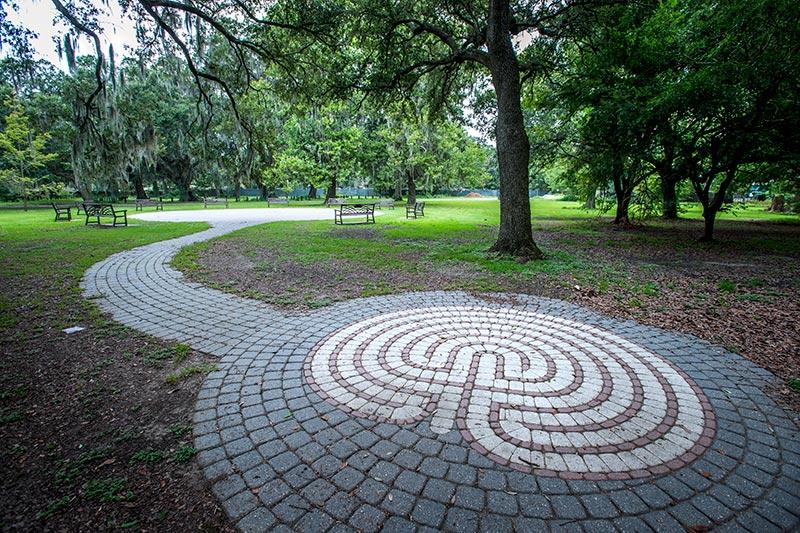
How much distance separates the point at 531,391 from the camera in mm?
3066

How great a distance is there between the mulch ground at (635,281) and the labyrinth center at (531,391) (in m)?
1.03

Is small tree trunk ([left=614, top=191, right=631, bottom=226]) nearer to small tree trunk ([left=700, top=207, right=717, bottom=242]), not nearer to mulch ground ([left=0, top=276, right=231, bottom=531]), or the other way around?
small tree trunk ([left=700, top=207, right=717, bottom=242])

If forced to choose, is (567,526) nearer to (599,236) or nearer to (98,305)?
(98,305)

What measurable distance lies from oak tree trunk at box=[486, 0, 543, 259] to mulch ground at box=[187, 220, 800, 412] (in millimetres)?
1464

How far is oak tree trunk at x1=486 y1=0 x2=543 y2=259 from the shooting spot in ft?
26.4

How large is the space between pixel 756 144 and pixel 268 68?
12.7 metres

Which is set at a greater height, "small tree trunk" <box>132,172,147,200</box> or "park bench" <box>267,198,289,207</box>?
"small tree trunk" <box>132,172,147,200</box>

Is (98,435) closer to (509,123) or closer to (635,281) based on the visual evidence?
(635,281)

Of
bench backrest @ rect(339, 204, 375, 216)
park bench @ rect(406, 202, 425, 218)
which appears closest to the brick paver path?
bench backrest @ rect(339, 204, 375, 216)

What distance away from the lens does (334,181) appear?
32.3 metres

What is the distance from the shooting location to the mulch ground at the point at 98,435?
1.95m

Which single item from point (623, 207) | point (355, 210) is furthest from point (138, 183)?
point (623, 207)

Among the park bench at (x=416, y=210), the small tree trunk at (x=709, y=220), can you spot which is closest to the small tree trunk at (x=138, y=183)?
the park bench at (x=416, y=210)

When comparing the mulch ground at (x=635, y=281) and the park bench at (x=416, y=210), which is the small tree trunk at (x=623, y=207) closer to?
the mulch ground at (x=635, y=281)
